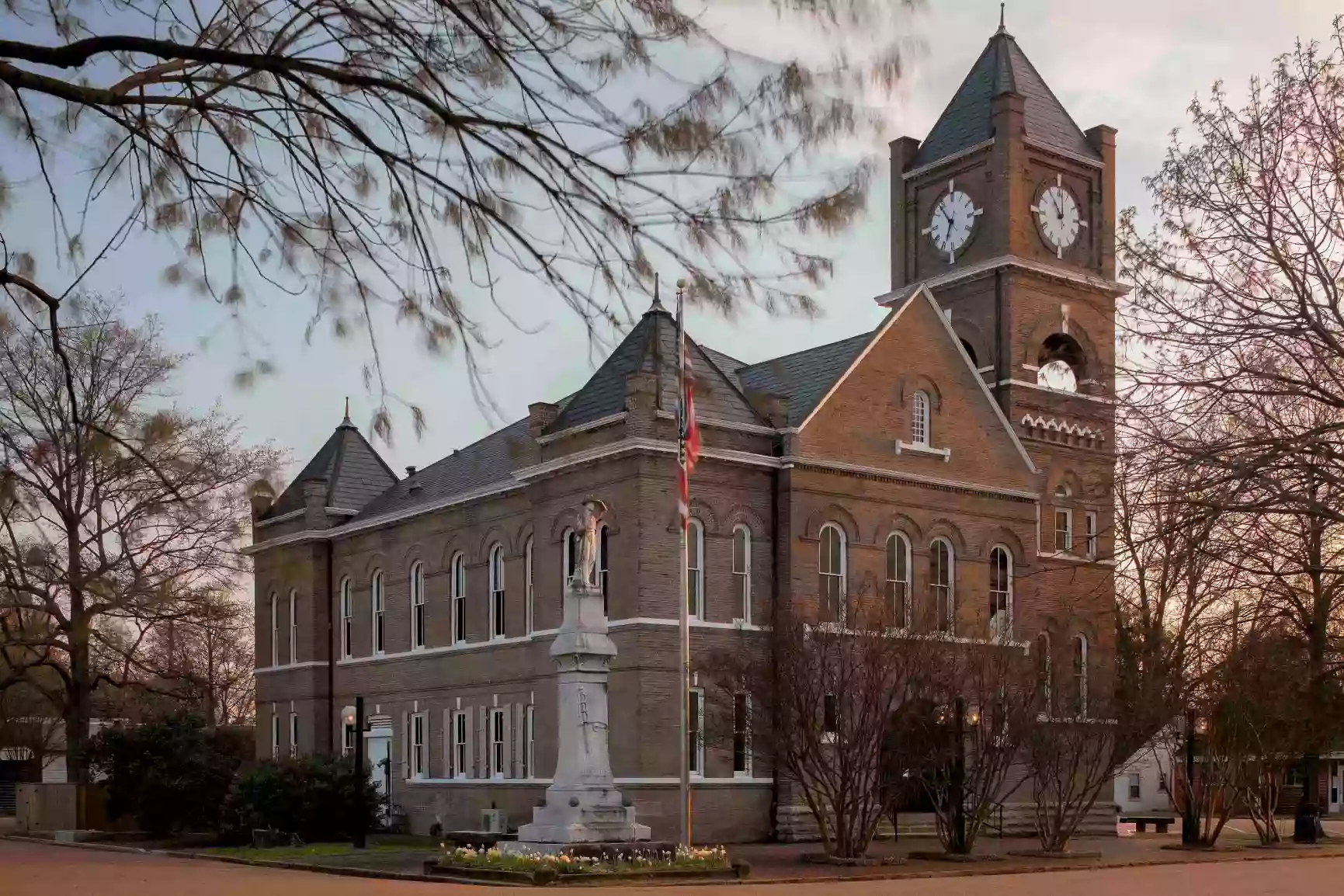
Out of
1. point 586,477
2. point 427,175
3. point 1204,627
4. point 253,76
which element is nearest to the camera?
point 427,175

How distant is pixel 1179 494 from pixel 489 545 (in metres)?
29.8

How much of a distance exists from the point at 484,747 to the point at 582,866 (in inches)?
612

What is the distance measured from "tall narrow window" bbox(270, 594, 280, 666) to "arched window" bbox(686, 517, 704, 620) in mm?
20138

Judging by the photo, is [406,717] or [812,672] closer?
[812,672]

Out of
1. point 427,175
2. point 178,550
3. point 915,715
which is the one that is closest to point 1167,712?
point 915,715

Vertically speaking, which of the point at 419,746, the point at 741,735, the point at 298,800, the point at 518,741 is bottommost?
the point at 298,800

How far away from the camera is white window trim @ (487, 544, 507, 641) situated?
43.2m

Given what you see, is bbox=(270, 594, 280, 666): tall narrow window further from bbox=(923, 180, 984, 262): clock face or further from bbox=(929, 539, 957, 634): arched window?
Result: bbox=(923, 180, 984, 262): clock face

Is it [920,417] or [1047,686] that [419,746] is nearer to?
[920,417]

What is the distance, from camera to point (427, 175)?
11.0 metres

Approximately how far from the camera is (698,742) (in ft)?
124

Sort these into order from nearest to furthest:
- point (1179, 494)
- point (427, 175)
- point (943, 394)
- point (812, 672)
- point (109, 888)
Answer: point (427, 175) < point (1179, 494) < point (109, 888) < point (812, 672) < point (943, 394)

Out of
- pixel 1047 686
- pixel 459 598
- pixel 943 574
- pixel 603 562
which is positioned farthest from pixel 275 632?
pixel 1047 686

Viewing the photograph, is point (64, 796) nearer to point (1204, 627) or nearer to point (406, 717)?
point (406, 717)
